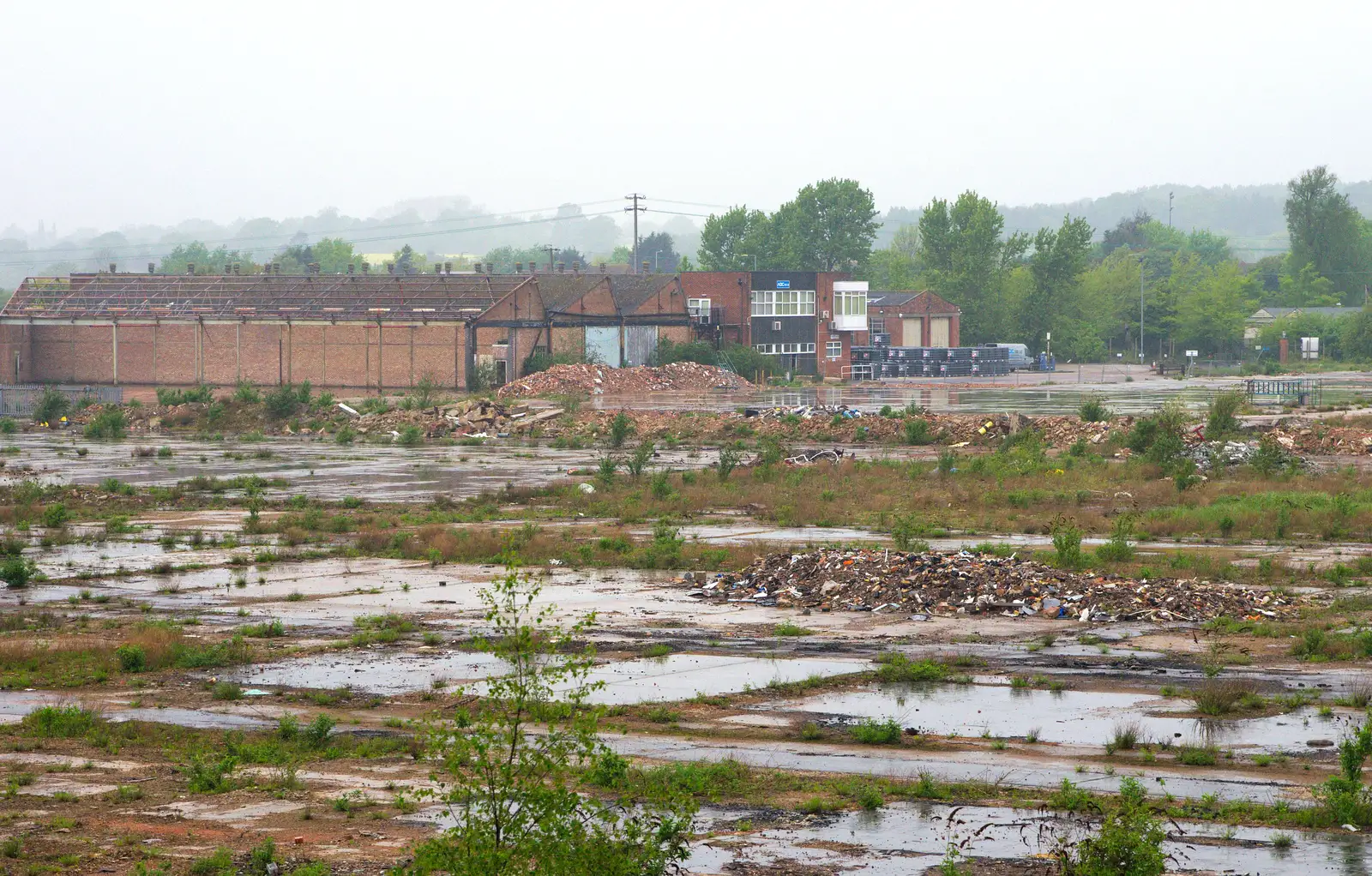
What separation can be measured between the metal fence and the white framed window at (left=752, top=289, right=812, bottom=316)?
40083mm

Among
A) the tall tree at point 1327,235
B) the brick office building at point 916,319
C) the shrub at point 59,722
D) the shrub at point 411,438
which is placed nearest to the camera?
the shrub at point 59,722

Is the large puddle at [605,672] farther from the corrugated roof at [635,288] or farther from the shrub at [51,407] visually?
the corrugated roof at [635,288]

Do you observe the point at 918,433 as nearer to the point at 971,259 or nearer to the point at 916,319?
the point at 916,319

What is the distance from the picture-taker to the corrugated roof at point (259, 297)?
273ft

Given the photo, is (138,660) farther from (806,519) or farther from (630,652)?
(806,519)

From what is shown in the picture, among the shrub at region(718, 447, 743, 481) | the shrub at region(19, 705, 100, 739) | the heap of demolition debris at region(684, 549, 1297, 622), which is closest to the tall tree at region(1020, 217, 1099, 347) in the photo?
the shrub at region(718, 447, 743, 481)

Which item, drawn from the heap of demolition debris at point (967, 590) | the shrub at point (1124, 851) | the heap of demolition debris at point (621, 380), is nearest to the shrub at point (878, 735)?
the shrub at point (1124, 851)

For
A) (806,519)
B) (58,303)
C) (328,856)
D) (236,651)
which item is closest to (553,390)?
(58,303)

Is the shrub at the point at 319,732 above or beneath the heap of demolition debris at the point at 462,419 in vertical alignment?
beneath

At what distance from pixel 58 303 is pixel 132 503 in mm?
59019

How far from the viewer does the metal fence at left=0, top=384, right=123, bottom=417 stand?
80.2 m

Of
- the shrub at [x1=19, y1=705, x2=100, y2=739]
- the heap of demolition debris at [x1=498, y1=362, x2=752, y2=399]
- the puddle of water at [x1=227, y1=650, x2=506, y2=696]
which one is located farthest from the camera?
the heap of demolition debris at [x1=498, y1=362, x2=752, y2=399]

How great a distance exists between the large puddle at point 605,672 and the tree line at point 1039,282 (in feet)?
343

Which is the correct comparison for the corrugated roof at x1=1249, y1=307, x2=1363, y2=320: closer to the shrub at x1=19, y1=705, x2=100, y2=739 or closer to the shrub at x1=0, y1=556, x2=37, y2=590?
the shrub at x1=0, y1=556, x2=37, y2=590
